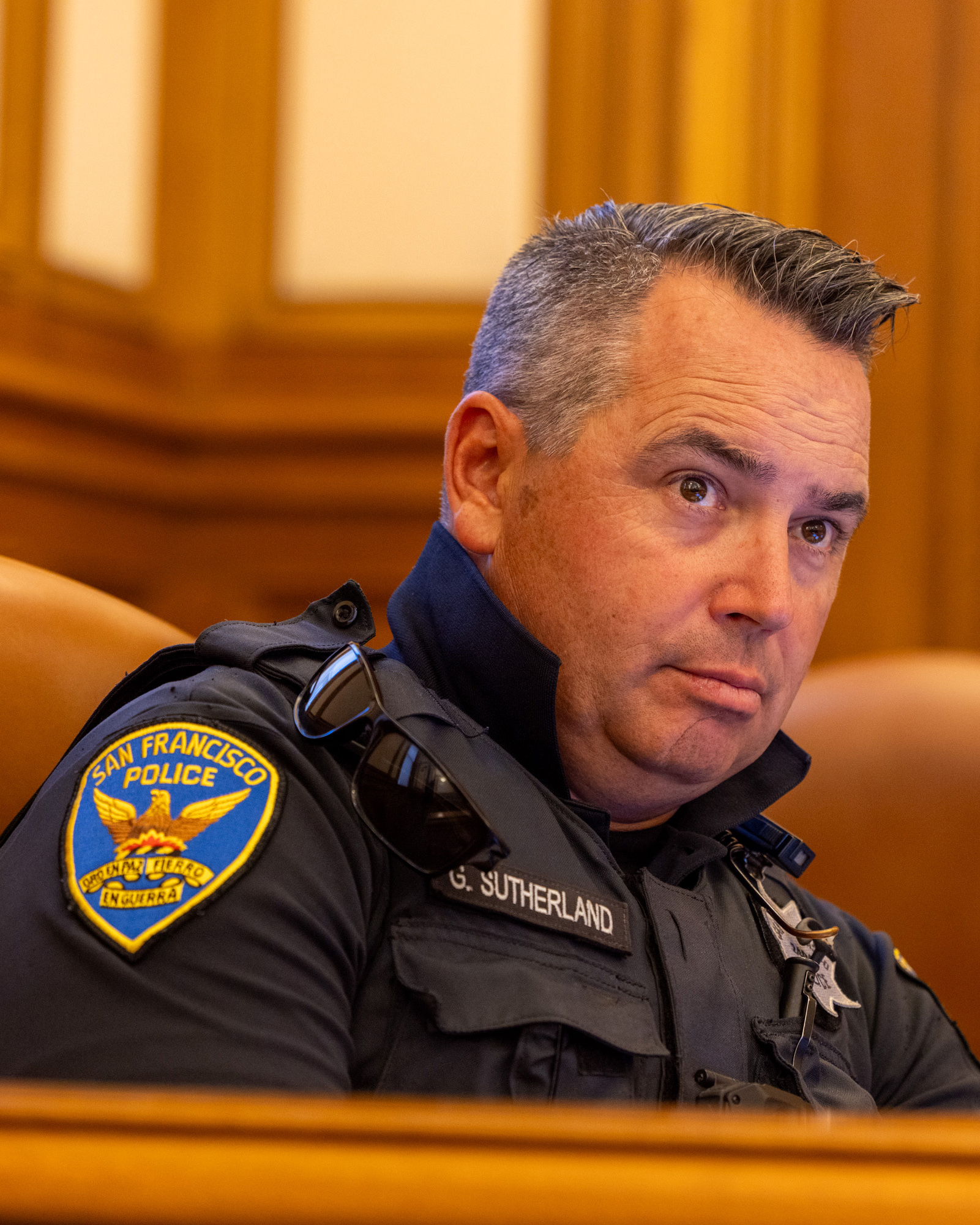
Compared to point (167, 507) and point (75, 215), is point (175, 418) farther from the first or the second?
point (75, 215)

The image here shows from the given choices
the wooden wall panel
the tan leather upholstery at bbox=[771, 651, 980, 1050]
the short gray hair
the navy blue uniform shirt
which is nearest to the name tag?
the navy blue uniform shirt

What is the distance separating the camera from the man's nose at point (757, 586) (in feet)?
3.02

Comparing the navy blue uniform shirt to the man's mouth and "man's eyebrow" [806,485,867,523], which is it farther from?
"man's eyebrow" [806,485,867,523]

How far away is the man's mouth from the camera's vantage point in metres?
0.93

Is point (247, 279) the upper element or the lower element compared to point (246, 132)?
lower

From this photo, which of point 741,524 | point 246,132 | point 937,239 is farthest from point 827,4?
point 741,524

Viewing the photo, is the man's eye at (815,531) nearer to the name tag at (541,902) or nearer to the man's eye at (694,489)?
the man's eye at (694,489)

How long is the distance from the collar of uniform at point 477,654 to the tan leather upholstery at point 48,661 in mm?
237

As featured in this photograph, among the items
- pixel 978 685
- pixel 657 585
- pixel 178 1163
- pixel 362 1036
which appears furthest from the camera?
pixel 978 685

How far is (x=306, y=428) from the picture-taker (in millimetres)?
1920

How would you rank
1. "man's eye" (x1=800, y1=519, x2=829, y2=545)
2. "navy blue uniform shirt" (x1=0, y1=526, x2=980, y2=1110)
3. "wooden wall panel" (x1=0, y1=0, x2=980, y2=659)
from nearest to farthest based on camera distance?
"navy blue uniform shirt" (x1=0, y1=526, x2=980, y2=1110), "man's eye" (x1=800, y1=519, x2=829, y2=545), "wooden wall panel" (x1=0, y1=0, x2=980, y2=659)

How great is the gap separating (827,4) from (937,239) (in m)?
0.39

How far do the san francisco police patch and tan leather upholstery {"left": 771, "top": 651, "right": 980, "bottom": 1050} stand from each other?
35.0 inches

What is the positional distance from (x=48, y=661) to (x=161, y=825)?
37 centimetres
